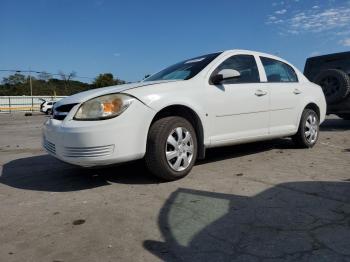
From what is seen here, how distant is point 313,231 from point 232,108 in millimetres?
2378

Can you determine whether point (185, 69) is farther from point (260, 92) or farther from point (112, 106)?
point (112, 106)

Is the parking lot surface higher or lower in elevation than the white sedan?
lower

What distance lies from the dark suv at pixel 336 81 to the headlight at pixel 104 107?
235 inches

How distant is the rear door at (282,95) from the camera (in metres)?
5.63

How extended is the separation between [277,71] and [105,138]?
328cm

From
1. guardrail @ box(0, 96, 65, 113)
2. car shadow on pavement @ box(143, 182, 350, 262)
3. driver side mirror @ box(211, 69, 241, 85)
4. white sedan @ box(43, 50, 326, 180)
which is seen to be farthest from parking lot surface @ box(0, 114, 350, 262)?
guardrail @ box(0, 96, 65, 113)

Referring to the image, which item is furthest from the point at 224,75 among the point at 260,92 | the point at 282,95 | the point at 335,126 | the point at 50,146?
the point at 335,126

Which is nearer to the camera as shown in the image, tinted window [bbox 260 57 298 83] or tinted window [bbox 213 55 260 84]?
tinted window [bbox 213 55 260 84]

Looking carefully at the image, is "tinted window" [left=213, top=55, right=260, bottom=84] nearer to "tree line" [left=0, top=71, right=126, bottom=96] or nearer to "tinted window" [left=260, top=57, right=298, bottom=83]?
"tinted window" [left=260, top=57, right=298, bottom=83]

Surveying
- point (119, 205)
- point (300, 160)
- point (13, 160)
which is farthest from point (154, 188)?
point (13, 160)

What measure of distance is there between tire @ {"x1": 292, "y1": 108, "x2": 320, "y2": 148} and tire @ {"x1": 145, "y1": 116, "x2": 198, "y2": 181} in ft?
8.19

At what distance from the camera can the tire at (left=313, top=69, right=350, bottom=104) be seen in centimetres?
824

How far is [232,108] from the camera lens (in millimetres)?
4926

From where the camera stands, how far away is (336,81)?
846 cm
